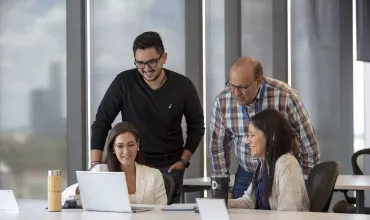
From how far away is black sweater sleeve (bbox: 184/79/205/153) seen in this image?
5070 mm

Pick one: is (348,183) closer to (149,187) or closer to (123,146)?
(149,187)

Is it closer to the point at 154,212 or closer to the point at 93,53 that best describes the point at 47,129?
the point at 93,53

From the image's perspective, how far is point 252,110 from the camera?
4680mm

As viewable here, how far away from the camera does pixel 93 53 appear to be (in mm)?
6852

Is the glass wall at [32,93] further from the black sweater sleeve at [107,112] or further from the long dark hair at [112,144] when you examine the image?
the long dark hair at [112,144]

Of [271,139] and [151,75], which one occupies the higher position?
[151,75]

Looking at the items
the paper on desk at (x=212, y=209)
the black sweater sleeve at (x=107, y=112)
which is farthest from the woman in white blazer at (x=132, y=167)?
the paper on desk at (x=212, y=209)

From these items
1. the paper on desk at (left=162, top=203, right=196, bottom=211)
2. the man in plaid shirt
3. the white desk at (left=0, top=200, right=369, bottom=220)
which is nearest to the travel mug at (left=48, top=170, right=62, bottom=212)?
the white desk at (left=0, top=200, right=369, bottom=220)

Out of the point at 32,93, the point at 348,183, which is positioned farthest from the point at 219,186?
the point at 32,93

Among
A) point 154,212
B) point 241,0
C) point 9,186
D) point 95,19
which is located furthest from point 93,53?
point 154,212

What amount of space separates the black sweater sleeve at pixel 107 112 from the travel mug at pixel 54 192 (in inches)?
44.7

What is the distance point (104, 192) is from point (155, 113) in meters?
1.30

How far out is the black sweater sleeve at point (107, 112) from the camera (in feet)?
16.5

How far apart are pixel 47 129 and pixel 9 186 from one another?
2.18 feet
